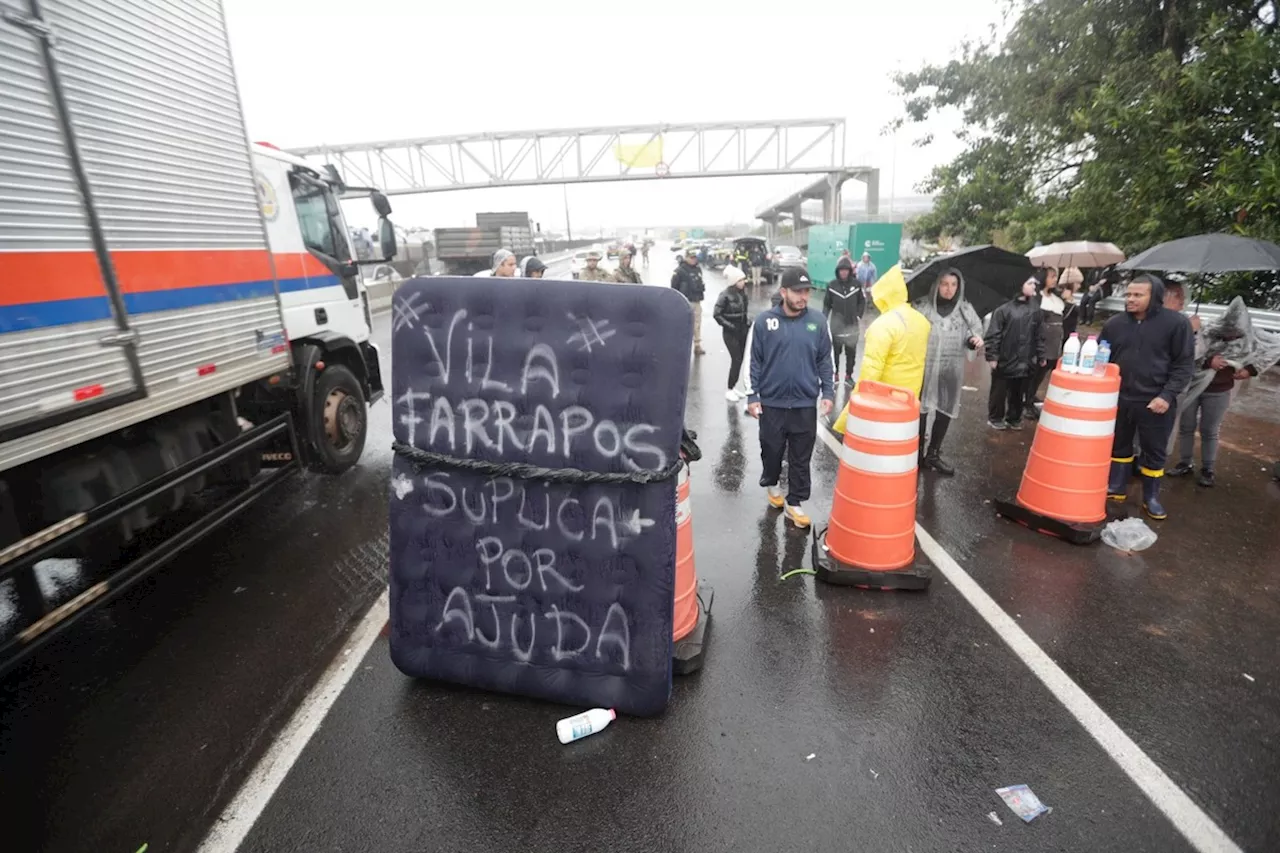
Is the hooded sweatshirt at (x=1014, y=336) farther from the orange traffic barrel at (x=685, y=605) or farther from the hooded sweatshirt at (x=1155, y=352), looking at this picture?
the orange traffic barrel at (x=685, y=605)

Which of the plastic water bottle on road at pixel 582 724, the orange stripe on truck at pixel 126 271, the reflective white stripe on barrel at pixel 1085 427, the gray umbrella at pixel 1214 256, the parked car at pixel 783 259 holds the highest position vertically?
the orange stripe on truck at pixel 126 271

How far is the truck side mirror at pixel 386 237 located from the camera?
6.41 metres

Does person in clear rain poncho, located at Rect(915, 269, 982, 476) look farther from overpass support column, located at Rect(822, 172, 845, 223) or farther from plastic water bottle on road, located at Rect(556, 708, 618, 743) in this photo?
overpass support column, located at Rect(822, 172, 845, 223)

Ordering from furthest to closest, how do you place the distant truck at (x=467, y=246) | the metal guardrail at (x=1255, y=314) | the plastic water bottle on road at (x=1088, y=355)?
the distant truck at (x=467, y=246)
the metal guardrail at (x=1255, y=314)
the plastic water bottle on road at (x=1088, y=355)

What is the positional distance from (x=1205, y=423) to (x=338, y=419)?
781 centimetres

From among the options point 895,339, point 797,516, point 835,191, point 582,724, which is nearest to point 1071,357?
point 895,339

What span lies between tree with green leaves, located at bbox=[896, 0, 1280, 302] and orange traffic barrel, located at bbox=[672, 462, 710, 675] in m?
9.42

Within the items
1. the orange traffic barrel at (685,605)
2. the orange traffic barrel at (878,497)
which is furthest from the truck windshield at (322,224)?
the orange traffic barrel at (878,497)

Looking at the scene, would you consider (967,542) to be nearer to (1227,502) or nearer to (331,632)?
(1227,502)

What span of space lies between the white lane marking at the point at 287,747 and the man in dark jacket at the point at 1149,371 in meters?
5.57

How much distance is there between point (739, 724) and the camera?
2.90 m

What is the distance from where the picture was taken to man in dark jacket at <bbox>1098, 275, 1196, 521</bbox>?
4527 mm

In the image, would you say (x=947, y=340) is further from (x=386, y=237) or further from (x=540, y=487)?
(x=386, y=237)

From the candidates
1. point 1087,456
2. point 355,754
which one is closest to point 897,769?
point 355,754
